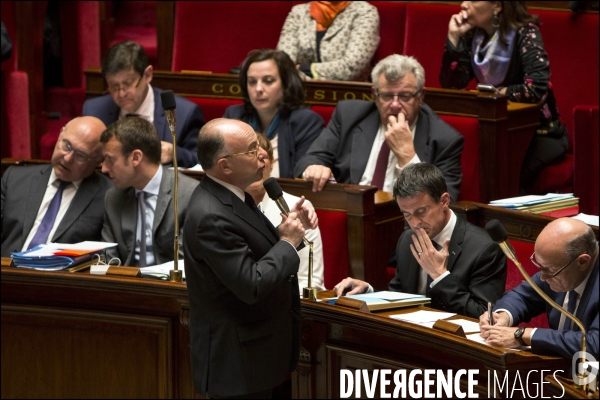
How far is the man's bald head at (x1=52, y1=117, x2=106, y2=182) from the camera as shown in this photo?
2.97m

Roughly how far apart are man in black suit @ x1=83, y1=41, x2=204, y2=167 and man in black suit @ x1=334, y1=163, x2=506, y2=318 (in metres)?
1.22

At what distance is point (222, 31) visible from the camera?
431cm

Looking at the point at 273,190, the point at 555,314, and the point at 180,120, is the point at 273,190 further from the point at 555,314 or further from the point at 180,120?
the point at 180,120

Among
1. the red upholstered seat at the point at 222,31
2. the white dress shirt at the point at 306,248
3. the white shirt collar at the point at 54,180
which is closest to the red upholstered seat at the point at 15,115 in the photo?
the red upholstered seat at the point at 222,31

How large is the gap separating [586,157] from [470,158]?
379 mm

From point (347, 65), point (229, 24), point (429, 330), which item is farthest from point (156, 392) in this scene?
point (229, 24)

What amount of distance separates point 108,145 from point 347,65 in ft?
3.91

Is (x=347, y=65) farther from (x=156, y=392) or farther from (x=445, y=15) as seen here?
(x=156, y=392)

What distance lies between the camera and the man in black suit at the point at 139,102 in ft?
11.1

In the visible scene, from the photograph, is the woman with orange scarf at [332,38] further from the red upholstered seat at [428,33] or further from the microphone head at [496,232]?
the microphone head at [496,232]

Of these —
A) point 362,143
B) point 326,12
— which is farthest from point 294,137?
point 326,12

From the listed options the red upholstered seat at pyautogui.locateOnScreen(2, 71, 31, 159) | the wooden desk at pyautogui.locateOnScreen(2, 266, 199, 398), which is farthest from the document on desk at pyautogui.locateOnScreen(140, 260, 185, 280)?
the red upholstered seat at pyautogui.locateOnScreen(2, 71, 31, 159)

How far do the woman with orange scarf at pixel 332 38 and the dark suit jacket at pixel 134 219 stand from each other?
989 millimetres

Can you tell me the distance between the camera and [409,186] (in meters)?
2.29
